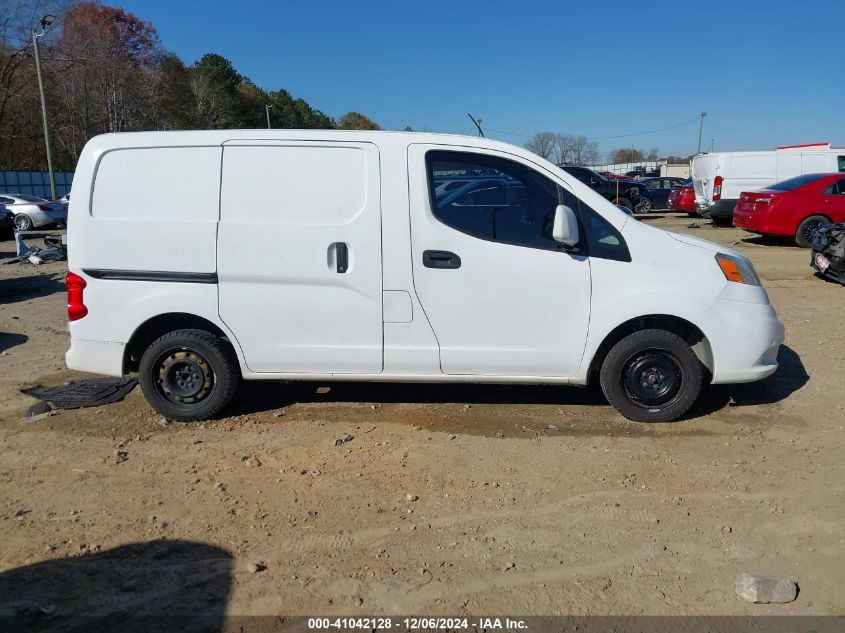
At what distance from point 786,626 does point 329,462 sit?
2.64 meters

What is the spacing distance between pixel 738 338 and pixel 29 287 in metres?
10.4

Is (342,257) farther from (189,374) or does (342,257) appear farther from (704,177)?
(704,177)

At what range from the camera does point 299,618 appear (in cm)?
281

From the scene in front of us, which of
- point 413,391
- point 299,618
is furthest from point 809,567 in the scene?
point 413,391

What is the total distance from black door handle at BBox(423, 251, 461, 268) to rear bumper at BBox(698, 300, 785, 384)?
5.69 ft

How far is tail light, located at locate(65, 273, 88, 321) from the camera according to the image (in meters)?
4.70

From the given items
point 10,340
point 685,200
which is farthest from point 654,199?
point 10,340

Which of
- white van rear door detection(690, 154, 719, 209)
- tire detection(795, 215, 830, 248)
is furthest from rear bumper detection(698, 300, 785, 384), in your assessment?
white van rear door detection(690, 154, 719, 209)

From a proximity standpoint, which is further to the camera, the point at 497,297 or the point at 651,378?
the point at 651,378

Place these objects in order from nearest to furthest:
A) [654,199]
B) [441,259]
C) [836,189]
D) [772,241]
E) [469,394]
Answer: [441,259] < [469,394] < [836,189] < [772,241] < [654,199]

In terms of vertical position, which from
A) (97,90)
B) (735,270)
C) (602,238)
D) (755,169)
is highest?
(97,90)

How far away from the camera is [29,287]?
10.6m

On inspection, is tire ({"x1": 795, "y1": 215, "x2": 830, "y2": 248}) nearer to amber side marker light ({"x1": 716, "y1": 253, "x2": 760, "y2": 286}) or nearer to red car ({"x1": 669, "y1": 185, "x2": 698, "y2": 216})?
red car ({"x1": 669, "y1": 185, "x2": 698, "y2": 216})

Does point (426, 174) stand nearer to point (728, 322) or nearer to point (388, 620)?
point (728, 322)
